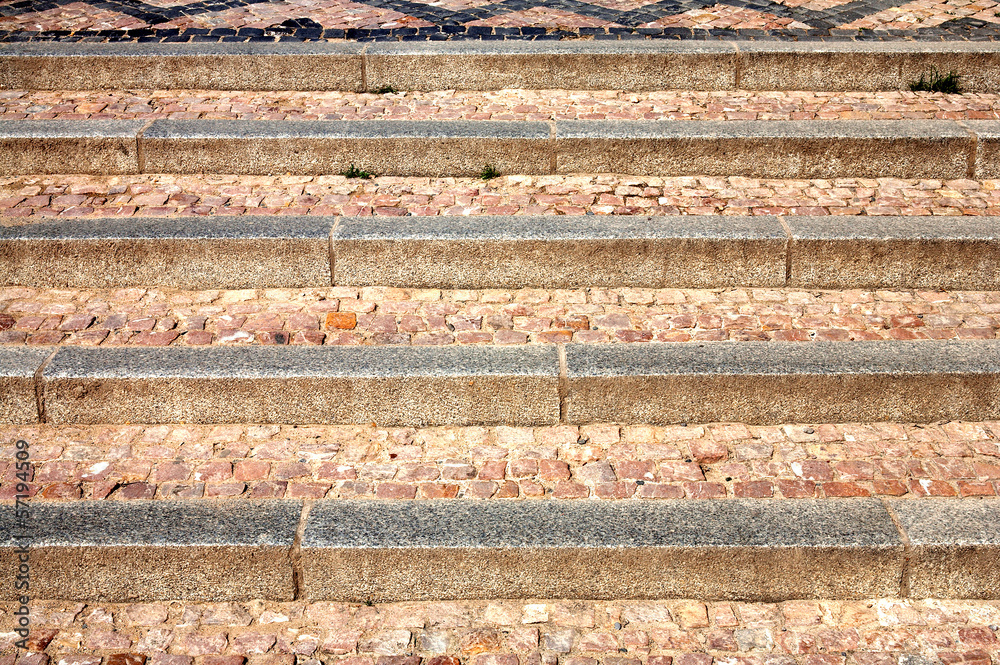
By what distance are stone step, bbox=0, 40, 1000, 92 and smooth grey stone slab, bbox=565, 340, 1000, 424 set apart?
289cm

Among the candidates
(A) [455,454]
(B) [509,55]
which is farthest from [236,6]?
(A) [455,454]

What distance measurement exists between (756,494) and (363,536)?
1698 millimetres

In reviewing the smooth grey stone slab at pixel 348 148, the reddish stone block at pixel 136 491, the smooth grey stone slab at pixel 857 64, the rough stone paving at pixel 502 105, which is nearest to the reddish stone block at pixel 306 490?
the reddish stone block at pixel 136 491

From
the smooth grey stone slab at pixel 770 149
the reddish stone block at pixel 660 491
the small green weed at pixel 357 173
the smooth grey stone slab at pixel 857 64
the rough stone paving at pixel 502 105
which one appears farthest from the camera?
the smooth grey stone slab at pixel 857 64

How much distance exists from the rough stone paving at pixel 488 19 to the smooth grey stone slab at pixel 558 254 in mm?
2566

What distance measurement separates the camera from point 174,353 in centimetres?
464

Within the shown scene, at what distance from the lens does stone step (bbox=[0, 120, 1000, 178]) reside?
5.94m

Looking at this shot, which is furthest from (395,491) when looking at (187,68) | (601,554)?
(187,68)

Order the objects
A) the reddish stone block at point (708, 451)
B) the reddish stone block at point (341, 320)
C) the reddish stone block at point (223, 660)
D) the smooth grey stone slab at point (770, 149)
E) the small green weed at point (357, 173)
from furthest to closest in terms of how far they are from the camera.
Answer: the small green weed at point (357, 173), the smooth grey stone slab at point (770, 149), the reddish stone block at point (341, 320), the reddish stone block at point (708, 451), the reddish stone block at point (223, 660)

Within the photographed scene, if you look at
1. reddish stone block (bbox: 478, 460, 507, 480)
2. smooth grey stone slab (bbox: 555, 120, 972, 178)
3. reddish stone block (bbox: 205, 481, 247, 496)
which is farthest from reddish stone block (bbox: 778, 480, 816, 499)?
smooth grey stone slab (bbox: 555, 120, 972, 178)

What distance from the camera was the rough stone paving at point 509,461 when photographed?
418 cm

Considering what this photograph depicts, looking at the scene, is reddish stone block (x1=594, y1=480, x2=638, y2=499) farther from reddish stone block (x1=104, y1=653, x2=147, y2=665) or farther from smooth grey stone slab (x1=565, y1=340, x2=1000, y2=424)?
reddish stone block (x1=104, y1=653, x2=147, y2=665)

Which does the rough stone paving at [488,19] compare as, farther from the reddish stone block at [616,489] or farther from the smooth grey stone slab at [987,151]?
the reddish stone block at [616,489]

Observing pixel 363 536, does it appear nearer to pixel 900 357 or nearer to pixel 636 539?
pixel 636 539
